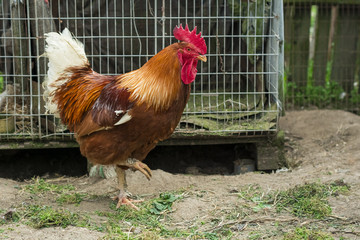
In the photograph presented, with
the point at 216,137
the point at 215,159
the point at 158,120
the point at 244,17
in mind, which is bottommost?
the point at 215,159

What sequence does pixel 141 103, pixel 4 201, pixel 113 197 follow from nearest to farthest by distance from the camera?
pixel 141 103, pixel 4 201, pixel 113 197

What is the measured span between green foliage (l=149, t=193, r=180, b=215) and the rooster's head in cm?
127

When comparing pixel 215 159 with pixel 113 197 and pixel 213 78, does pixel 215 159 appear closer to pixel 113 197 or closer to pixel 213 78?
pixel 213 78

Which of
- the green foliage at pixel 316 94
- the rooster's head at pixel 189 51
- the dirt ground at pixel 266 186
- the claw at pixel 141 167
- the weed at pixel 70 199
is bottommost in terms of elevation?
the weed at pixel 70 199

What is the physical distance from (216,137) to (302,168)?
116cm

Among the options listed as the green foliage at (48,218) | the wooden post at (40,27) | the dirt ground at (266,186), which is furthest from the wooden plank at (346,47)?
the green foliage at (48,218)

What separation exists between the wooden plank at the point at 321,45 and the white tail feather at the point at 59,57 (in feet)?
14.7

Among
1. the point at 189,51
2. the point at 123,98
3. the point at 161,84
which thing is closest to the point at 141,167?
the point at 123,98

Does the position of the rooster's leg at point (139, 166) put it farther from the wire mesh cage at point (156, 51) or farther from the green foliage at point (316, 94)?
the green foliage at point (316, 94)

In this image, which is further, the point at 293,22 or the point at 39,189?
the point at 293,22

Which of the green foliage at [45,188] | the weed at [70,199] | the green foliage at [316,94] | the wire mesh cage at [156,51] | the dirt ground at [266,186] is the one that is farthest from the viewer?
the green foliage at [316,94]

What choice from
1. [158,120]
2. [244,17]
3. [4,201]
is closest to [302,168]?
[244,17]

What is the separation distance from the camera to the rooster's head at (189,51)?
406 centimetres

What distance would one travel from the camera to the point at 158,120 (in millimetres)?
4156
